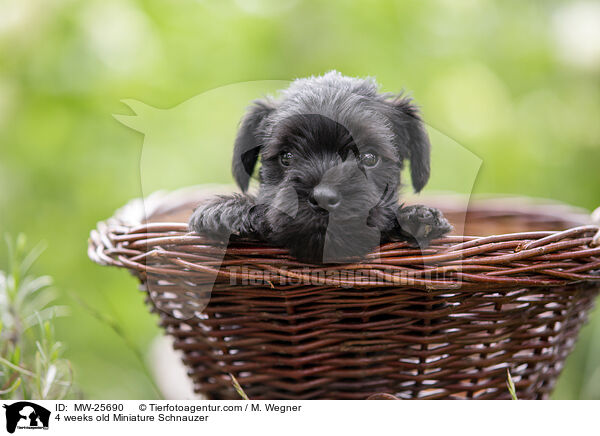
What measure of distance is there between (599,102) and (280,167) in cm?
144

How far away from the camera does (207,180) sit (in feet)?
5.28

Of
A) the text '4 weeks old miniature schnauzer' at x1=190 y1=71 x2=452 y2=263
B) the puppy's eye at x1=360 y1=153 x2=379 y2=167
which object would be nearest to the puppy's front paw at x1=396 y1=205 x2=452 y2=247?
the text '4 weeks old miniature schnauzer' at x1=190 y1=71 x2=452 y2=263

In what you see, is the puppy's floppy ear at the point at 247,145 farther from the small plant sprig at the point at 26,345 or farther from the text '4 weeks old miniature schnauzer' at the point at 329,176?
the small plant sprig at the point at 26,345

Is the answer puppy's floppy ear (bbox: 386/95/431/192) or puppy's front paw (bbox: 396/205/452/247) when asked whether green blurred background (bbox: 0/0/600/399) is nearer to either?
puppy's floppy ear (bbox: 386/95/431/192)

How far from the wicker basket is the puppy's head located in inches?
3.0

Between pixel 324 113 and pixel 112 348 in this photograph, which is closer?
Result: pixel 324 113

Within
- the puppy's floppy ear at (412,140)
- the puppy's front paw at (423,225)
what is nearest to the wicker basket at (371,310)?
the puppy's front paw at (423,225)

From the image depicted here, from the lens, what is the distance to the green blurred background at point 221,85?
5.49ft

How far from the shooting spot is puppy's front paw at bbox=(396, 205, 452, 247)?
111 cm

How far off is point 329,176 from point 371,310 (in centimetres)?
30
